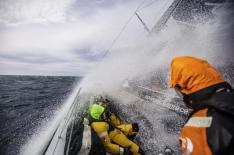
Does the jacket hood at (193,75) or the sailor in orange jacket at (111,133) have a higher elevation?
the jacket hood at (193,75)

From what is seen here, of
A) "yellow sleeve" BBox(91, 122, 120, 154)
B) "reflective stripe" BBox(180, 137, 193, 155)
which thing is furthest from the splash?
"reflective stripe" BBox(180, 137, 193, 155)

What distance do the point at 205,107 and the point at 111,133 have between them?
3.51 meters

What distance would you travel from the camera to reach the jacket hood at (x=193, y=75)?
143 cm

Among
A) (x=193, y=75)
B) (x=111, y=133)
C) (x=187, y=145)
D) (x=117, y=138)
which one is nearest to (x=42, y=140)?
(x=111, y=133)

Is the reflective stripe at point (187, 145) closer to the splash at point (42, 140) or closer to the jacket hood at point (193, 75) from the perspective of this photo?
the jacket hood at point (193, 75)

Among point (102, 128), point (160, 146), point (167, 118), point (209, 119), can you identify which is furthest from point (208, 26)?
point (209, 119)

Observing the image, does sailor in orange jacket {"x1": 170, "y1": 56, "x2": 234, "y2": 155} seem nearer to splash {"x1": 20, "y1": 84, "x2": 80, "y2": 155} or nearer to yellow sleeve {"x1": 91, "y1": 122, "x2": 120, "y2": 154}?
yellow sleeve {"x1": 91, "y1": 122, "x2": 120, "y2": 154}

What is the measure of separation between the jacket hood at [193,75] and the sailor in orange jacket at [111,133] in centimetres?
267

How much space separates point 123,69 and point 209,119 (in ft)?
40.6

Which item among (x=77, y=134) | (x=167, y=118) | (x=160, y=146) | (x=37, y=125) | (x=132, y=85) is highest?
(x=132, y=85)

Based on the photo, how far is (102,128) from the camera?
3.91 metres

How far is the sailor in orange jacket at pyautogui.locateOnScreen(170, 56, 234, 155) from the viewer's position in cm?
113

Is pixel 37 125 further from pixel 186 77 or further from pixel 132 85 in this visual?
pixel 186 77

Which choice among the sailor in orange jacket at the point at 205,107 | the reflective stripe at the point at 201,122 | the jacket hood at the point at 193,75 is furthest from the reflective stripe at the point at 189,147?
the jacket hood at the point at 193,75
